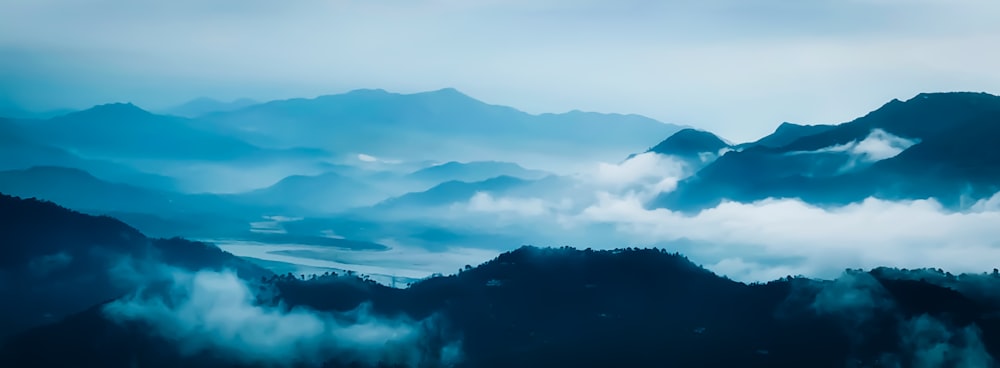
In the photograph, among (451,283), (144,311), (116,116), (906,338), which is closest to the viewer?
(906,338)

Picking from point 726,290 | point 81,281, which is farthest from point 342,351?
point 726,290

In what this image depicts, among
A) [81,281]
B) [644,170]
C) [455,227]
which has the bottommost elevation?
[81,281]

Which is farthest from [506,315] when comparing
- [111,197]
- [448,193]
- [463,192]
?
[111,197]

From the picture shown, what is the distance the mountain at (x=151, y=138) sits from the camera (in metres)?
117

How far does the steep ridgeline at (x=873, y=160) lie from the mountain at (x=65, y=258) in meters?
66.4

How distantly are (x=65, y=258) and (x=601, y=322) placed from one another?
5576cm

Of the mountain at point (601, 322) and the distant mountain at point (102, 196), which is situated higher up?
the distant mountain at point (102, 196)

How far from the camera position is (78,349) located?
94812mm

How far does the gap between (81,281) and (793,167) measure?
87778 mm

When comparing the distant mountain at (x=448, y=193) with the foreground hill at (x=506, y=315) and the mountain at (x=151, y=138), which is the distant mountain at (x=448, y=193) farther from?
the mountain at (x=151, y=138)

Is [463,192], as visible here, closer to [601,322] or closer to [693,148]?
[601,322]

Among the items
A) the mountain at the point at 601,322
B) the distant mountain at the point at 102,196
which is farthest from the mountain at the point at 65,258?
the mountain at the point at 601,322

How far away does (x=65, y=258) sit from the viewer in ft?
332

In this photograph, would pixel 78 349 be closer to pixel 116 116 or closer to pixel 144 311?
pixel 144 311
